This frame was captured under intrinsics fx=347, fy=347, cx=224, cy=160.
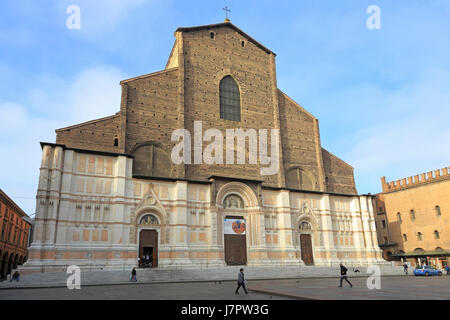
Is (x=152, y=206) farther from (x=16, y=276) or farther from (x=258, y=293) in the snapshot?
(x=258, y=293)

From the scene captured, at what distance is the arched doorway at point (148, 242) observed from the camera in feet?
77.0

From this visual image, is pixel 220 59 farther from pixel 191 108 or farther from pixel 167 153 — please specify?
pixel 167 153

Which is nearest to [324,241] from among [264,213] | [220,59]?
[264,213]

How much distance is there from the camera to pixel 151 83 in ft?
90.4

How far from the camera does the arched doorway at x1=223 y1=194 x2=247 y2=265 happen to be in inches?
1038

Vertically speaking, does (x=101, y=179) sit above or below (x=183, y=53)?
below

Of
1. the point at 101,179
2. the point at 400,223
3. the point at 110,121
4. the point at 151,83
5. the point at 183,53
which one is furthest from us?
the point at 400,223

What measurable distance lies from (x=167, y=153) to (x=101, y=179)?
523cm

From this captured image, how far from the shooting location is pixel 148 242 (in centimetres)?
2391

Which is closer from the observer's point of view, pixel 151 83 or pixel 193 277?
pixel 193 277

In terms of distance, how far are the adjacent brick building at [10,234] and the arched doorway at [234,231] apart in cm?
1786

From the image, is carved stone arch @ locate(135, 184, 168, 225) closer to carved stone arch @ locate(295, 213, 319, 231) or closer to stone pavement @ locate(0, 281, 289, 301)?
stone pavement @ locate(0, 281, 289, 301)

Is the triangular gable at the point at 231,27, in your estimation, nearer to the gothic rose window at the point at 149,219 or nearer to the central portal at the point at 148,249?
the gothic rose window at the point at 149,219

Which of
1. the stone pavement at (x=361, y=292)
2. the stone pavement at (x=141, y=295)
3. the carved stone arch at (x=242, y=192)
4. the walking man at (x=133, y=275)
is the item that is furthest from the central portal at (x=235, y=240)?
the stone pavement at (x=141, y=295)
